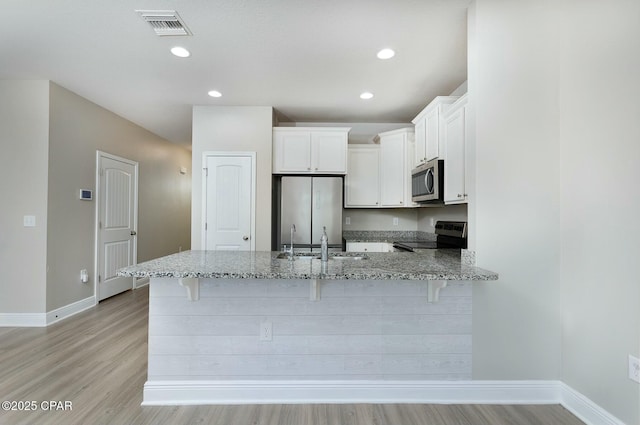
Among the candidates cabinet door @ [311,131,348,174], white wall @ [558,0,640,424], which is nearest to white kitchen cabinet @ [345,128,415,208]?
cabinet door @ [311,131,348,174]

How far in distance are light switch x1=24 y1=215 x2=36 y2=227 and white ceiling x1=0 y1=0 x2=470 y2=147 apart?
56.6 inches

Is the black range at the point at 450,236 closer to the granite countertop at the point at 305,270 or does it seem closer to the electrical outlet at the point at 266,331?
the granite countertop at the point at 305,270

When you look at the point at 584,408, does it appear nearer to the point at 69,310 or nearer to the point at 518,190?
the point at 518,190

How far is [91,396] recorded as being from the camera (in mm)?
1977

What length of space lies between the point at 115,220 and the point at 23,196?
1.11 metres

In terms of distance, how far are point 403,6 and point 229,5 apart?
1.16 metres

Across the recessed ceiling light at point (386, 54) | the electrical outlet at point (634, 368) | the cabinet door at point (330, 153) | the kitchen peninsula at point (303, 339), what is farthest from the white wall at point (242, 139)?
the electrical outlet at point (634, 368)

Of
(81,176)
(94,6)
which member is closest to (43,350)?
(81,176)

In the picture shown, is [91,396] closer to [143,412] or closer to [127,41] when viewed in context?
[143,412]

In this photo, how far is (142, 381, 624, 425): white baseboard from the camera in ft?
6.23

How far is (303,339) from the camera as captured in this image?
1942 mm

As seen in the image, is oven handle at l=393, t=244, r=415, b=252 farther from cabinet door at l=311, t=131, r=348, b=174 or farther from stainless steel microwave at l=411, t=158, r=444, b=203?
cabinet door at l=311, t=131, r=348, b=174

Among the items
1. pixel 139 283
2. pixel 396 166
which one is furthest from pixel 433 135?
pixel 139 283

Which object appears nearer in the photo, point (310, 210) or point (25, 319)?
point (25, 319)
